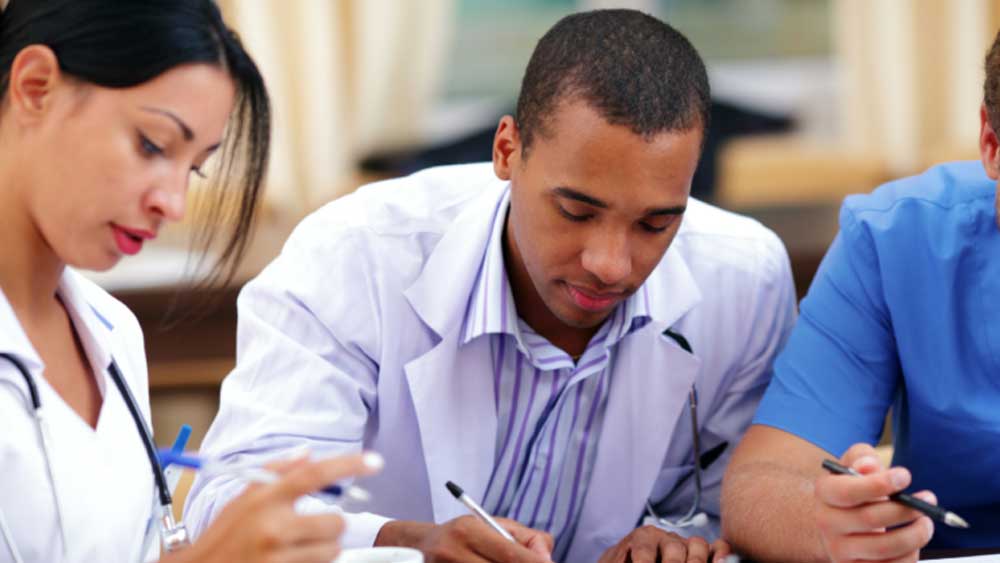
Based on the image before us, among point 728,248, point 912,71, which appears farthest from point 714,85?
point 728,248

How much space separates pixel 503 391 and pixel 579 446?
13 cm

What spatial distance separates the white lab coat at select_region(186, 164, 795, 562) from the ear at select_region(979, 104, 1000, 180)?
346 mm

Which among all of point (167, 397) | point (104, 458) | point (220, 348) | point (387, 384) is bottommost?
point (167, 397)

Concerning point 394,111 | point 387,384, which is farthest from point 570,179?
point 394,111

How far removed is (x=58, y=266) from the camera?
1363 mm

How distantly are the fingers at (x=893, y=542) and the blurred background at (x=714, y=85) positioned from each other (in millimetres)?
3458

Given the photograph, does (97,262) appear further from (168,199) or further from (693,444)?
(693,444)

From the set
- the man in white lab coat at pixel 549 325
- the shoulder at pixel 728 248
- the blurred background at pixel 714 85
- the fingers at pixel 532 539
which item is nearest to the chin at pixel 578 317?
the man in white lab coat at pixel 549 325

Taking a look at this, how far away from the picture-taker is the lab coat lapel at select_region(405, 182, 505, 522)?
1.80 meters

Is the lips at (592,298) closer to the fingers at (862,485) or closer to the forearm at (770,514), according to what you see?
the forearm at (770,514)

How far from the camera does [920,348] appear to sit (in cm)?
179

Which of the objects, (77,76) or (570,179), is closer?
(77,76)

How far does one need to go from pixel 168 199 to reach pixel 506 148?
645 mm

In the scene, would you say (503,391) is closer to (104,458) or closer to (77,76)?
(104,458)
